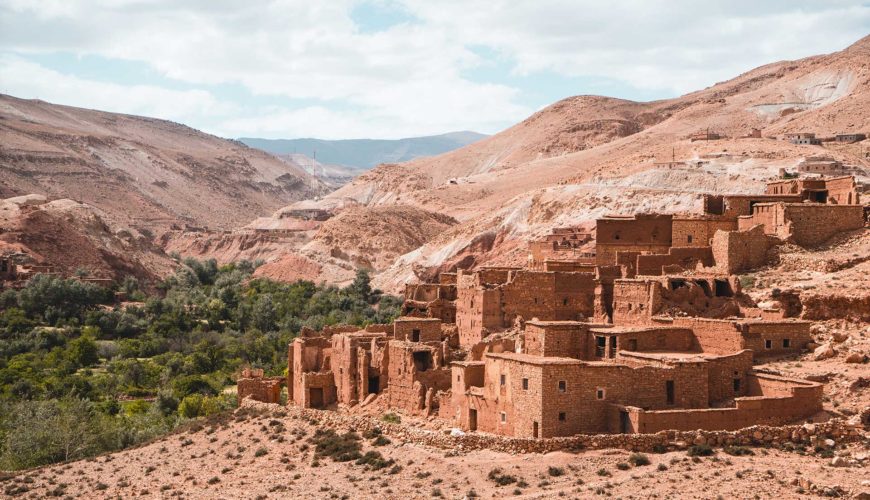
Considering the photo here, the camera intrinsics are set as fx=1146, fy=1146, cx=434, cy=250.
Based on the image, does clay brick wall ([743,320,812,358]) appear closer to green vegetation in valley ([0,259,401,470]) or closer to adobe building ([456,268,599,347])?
adobe building ([456,268,599,347])

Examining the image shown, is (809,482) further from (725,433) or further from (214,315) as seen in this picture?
(214,315)

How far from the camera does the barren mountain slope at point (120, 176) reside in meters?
134

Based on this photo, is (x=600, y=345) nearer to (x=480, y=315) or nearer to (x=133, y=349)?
(x=480, y=315)

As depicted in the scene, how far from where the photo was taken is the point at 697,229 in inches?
1276

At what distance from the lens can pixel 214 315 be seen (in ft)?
212

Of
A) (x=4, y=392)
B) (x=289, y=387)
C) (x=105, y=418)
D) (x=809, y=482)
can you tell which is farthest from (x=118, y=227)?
(x=809, y=482)

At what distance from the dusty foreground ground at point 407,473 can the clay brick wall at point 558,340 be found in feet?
12.4

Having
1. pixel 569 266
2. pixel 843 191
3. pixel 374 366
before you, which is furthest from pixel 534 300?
pixel 843 191

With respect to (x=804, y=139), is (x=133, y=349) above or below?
below

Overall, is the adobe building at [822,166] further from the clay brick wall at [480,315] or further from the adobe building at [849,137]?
the clay brick wall at [480,315]

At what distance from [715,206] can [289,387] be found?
44.1ft

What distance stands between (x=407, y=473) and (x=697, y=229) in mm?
13818

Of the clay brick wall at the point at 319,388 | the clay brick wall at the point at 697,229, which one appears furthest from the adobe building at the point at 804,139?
the clay brick wall at the point at 319,388

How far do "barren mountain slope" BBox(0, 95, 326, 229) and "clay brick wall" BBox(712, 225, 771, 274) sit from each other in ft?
315
